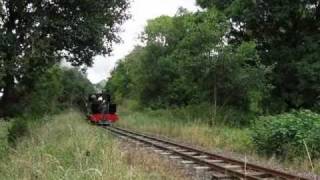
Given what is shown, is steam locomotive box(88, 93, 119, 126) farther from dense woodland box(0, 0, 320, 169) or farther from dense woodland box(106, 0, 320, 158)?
dense woodland box(0, 0, 320, 169)

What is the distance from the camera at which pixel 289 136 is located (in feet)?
56.9

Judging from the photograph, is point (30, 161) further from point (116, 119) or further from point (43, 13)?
point (116, 119)

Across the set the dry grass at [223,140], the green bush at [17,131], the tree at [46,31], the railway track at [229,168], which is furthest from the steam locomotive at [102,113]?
the railway track at [229,168]

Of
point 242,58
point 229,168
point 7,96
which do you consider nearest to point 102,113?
point 242,58

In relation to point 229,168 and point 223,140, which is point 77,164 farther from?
point 223,140

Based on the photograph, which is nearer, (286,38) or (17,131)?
(17,131)

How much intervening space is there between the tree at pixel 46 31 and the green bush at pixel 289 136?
26.3 ft

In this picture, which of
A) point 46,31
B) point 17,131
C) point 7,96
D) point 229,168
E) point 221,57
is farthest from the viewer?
point 221,57

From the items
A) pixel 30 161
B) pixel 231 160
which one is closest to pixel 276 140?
pixel 231 160

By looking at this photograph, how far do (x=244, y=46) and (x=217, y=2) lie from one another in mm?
11505

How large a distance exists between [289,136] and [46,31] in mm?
10034

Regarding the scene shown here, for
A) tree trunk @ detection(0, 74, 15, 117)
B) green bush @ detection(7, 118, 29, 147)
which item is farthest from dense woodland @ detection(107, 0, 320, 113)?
green bush @ detection(7, 118, 29, 147)

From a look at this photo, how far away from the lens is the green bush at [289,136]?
16.2 meters

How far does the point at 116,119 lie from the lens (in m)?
48.0
